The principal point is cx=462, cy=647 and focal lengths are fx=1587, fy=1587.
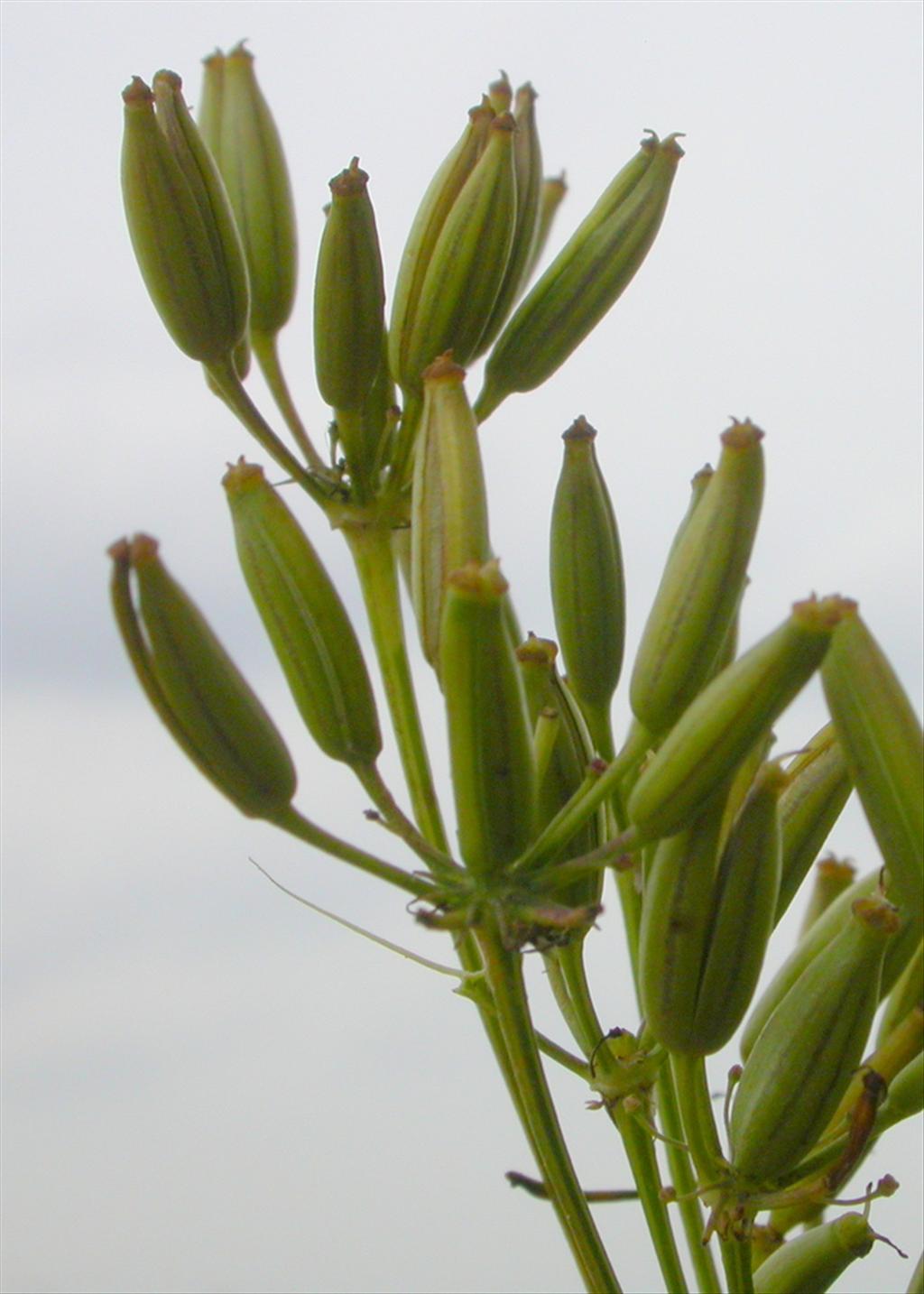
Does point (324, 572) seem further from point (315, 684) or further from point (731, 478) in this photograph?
point (731, 478)

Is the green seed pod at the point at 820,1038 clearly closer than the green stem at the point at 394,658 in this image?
Yes

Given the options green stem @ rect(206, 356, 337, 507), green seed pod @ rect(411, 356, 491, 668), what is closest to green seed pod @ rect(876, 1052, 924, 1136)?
green seed pod @ rect(411, 356, 491, 668)

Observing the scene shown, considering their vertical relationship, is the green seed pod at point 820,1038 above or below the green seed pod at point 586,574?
below

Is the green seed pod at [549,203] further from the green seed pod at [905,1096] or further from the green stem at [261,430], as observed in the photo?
the green seed pod at [905,1096]

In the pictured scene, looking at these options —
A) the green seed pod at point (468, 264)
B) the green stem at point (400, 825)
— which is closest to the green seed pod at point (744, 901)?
the green stem at point (400, 825)

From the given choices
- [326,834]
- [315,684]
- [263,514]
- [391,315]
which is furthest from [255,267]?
[326,834]

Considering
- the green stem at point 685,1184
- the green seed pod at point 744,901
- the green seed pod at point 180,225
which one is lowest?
the green stem at point 685,1184
